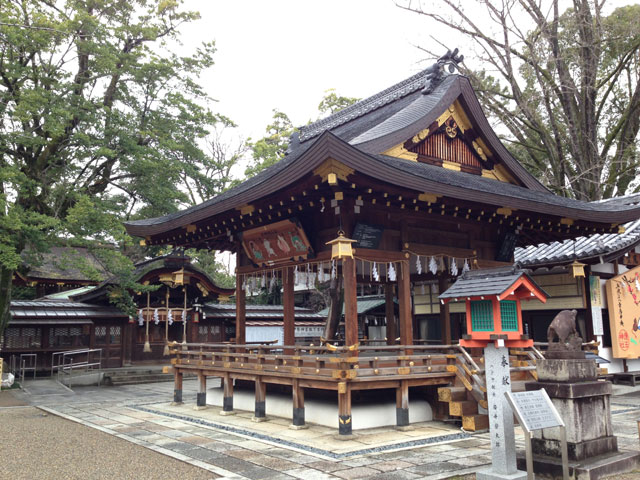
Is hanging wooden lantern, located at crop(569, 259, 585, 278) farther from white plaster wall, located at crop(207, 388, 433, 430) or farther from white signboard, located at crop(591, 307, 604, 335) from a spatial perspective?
white plaster wall, located at crop(207, 388, 433, 430)

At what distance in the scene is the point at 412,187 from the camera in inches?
382

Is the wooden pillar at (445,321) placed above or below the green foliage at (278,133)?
below

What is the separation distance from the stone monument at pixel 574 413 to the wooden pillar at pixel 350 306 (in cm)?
331

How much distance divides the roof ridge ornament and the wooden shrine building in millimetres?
39

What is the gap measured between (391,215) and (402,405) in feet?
13.2

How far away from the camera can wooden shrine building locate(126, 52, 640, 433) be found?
9812 mm

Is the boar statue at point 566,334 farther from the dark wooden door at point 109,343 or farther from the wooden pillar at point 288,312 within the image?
the dark wooden door at point 109,343

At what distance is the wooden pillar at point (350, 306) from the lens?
9.88m

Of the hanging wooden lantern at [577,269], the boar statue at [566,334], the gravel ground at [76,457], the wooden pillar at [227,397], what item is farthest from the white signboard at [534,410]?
the hanging wooden lantern at [577,269]

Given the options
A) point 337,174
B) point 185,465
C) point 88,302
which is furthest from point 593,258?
point 88,302

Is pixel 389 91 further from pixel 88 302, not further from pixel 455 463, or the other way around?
pixel 88 302

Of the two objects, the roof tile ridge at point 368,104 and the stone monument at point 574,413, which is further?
the roof tile ridge at point 368,104

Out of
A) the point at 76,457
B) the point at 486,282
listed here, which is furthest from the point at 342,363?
the point at 76,457

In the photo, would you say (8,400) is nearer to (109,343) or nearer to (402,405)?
(109,343)
